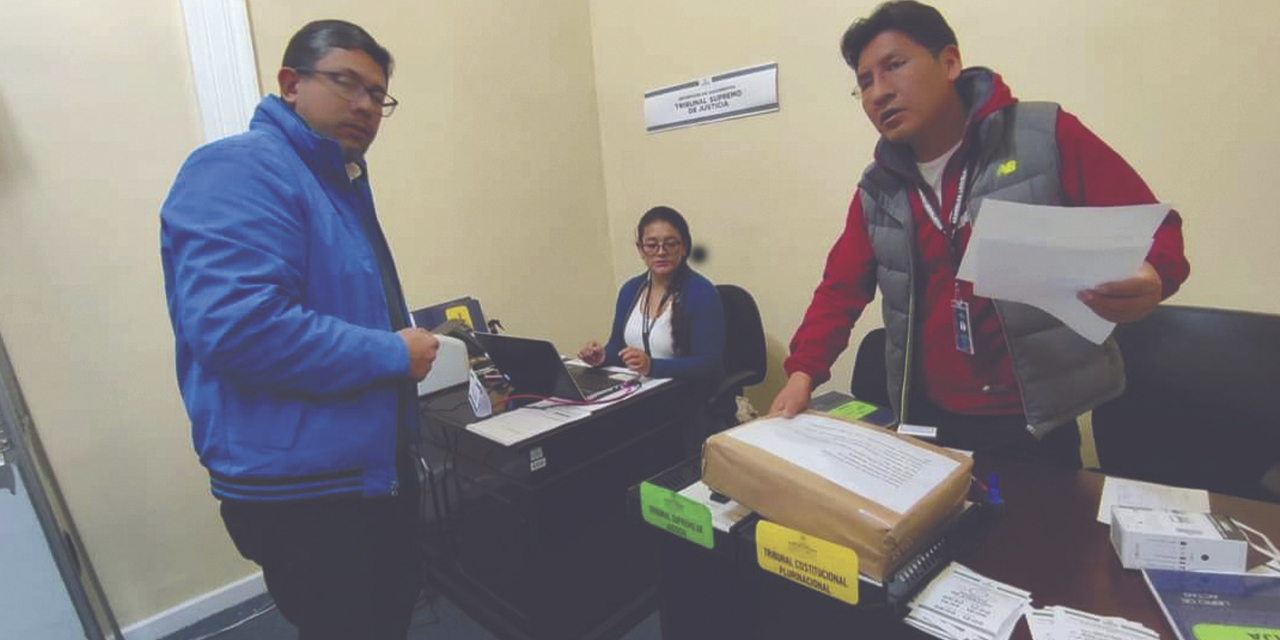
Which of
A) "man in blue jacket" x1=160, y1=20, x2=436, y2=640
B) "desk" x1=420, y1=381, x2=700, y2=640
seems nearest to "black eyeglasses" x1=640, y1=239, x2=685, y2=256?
"desk" x1=420, y1=381, x2=700, y2=640

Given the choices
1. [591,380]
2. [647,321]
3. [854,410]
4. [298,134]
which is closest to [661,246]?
[647,321]

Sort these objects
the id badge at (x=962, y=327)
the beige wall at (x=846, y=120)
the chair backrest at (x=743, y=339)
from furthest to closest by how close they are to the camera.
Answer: the chair backrest at (x=743, y=339), the beige wall at (x=846, y=120), the id badge at (x=962, y=327)

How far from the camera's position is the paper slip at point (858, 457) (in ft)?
2.57

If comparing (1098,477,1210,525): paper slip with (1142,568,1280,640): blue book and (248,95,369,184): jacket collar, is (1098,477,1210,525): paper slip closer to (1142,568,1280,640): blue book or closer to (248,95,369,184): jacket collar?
(1142,568,1280,640): blue book

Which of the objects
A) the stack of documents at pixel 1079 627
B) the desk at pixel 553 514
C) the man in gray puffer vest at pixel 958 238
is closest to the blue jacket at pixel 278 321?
the desk at pixel 553 514

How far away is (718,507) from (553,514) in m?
0.85

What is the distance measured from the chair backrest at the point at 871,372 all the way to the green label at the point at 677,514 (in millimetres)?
1196

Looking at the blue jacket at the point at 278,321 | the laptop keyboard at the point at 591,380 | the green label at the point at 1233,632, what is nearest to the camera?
the green label at the point at 1233,632

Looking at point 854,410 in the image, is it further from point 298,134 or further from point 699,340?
point 298,134

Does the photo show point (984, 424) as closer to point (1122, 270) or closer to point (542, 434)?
point (1122, 270)

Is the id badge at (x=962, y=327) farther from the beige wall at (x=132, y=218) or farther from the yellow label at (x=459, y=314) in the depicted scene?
the beige wall at (x=132, y=218)

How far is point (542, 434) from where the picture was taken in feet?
5.25

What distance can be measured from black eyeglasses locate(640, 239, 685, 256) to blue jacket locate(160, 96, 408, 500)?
51.1 inches

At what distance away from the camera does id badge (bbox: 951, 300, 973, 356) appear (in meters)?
1.15
